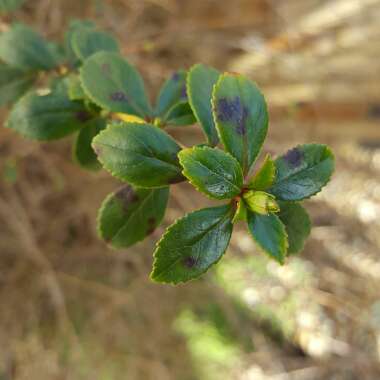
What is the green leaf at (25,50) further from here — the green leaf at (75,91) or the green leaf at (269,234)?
the green leaf at (269,234)

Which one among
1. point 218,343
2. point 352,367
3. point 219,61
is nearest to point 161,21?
point 219,61

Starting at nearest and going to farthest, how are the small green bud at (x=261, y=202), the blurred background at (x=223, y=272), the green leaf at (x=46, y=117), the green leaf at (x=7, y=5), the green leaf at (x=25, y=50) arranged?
the small green bud at (x=261, y=202), the green leaf at (x=46, y=117), the green leaf at (x=25, y=50), the green leaf at (x=7, y=5), the blurred background at (x=223, y=272)

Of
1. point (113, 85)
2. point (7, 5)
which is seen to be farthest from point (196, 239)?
point (7, 5)

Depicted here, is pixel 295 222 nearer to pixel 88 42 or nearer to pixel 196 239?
pixel 196 239

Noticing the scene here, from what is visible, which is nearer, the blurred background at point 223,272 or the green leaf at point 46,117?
the green leaf at point 46,117

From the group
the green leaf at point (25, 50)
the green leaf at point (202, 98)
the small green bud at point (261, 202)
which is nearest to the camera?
the small green bud at point (261, 202)

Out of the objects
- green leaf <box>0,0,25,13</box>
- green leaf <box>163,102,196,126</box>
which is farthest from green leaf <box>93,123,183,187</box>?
green leaf <box>0,0,25,13</box>

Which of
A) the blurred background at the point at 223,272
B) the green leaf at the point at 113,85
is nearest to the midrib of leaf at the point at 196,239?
the green leaf at the point at 113,85
